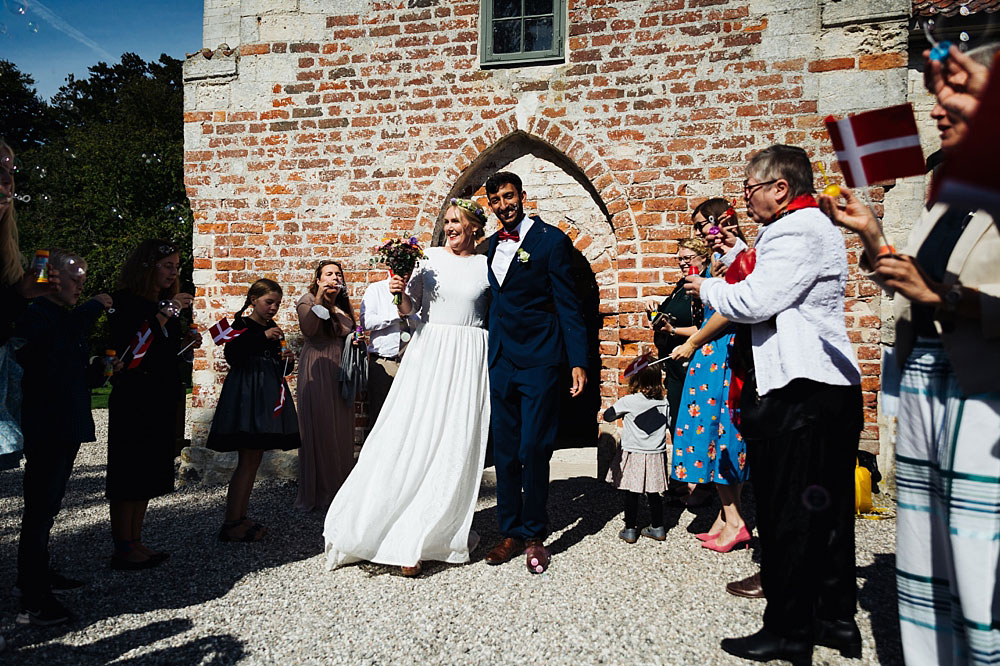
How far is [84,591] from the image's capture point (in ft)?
12.6

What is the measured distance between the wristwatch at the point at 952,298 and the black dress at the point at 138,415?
4.04 m

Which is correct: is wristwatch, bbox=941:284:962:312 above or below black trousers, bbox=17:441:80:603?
above

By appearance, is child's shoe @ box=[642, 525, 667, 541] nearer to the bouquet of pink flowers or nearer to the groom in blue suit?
the groom in blue suit

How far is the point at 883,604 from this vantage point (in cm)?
354

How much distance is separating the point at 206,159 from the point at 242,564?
4.12 meters

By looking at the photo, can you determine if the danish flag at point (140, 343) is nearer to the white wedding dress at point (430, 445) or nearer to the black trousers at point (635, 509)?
the white wedding dress at point (430, 445)

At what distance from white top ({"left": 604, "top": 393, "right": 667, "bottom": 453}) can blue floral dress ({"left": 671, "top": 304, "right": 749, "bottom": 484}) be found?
0.70ft

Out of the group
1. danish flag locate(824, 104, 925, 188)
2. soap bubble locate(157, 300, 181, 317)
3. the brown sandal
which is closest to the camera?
danish flag locate(824, 104, 925, 188)

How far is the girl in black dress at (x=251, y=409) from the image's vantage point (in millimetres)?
4691

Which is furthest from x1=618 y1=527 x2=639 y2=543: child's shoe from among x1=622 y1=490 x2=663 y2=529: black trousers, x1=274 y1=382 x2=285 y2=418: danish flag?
x1=274 y1=382 x2=285 y2=418: danish flag

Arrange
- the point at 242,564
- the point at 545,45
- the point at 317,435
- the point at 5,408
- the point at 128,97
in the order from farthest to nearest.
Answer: the point at 128,97
the point at 545,45
the point at 317,435
the point at 242,564
the point at 5,408

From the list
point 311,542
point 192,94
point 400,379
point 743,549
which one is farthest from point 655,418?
point 192,94

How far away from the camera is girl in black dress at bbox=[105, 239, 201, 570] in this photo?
4.14 metres

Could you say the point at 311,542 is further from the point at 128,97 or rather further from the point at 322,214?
the point at 128,97
